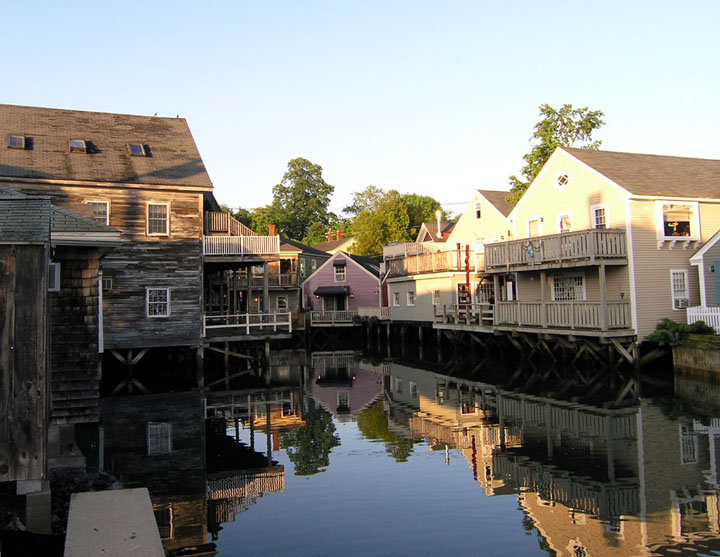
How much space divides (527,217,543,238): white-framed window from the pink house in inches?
825

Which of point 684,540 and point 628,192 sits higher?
point 628,192

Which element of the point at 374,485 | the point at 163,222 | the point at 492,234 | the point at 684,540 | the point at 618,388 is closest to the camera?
the point at 684,540

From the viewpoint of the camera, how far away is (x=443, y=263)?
121 feet

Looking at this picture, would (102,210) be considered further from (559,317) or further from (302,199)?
(302,199)

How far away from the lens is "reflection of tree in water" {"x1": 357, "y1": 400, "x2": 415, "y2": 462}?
1412 cm

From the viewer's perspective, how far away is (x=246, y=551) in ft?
28.3

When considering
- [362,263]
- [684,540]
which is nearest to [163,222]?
[684,540]

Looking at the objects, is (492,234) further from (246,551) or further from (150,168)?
(246,551)

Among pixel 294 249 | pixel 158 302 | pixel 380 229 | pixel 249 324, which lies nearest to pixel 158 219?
pixel 158 302

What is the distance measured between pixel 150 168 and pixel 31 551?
20.5m

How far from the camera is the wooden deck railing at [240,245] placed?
27.8 metres

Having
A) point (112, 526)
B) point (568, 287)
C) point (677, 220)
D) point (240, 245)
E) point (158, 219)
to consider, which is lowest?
point (112, 526)

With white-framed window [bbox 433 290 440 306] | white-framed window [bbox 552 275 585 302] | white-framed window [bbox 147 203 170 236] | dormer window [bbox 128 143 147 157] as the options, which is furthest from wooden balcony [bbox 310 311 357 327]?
dormer window [bbox 128 143 147 157]

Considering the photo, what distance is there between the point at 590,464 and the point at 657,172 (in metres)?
18.6
